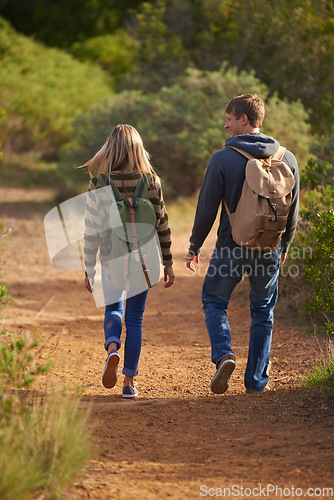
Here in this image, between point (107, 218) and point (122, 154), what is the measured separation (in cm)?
41

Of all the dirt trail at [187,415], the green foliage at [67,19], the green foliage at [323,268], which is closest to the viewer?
the dirt trail at [187,415]

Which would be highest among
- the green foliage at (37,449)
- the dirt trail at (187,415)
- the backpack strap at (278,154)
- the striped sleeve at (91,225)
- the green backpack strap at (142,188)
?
the backpack strap at (278,154)

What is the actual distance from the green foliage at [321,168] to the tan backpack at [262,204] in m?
3.00

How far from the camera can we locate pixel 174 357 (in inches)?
216

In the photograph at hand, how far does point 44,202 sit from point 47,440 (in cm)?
1267

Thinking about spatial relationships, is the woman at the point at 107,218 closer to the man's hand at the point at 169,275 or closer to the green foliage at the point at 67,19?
the man's hand at the point at 169,275

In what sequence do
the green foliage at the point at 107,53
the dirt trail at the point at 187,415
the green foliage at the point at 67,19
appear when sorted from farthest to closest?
the green foliage at the point at 67,19, the green foliage at the point at 107,53, the dirt trail at the point at 187,415

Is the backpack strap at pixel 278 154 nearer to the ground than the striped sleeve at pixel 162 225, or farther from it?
farther from it

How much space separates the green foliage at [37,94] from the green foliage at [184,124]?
4987mm

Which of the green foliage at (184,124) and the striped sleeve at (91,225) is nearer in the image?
the striped sleeve at (91,225)

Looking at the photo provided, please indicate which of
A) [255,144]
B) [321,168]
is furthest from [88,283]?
[321,168]

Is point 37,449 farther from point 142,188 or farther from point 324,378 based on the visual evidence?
point 324,378

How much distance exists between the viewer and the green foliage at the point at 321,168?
23.2ft

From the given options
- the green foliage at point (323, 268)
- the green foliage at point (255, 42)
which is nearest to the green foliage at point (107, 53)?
the green foliage at point (255, 42)
